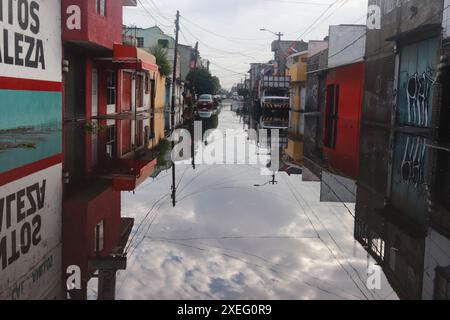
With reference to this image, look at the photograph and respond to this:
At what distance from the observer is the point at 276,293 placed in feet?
13.7

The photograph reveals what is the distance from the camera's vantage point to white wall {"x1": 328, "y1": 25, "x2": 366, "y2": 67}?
40.0 metres

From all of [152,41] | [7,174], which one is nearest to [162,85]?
[152,41]

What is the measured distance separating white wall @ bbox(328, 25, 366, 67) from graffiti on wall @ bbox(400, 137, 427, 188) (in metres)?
23.6

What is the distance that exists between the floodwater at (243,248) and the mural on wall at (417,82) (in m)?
13.5

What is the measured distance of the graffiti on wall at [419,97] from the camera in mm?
20859

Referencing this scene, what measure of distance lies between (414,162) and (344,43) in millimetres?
29421

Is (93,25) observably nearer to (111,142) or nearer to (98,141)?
(111,142)

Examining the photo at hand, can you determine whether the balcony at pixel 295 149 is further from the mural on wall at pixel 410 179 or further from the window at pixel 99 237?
the window at pixel 99 237

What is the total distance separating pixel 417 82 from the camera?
22109mm

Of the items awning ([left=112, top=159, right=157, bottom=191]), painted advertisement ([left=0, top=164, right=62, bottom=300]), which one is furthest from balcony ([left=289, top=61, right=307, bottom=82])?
painted advertisement ([left=0, top=164, right=62, bottom=300])

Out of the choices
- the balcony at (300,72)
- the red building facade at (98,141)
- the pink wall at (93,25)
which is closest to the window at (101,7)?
the red building facade at (98,141)

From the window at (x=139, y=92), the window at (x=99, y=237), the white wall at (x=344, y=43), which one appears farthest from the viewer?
the white wall at (x=344, y=43)

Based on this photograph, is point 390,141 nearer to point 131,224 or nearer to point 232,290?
point 131,224

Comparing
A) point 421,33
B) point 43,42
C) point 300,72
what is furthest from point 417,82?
point 300,72
